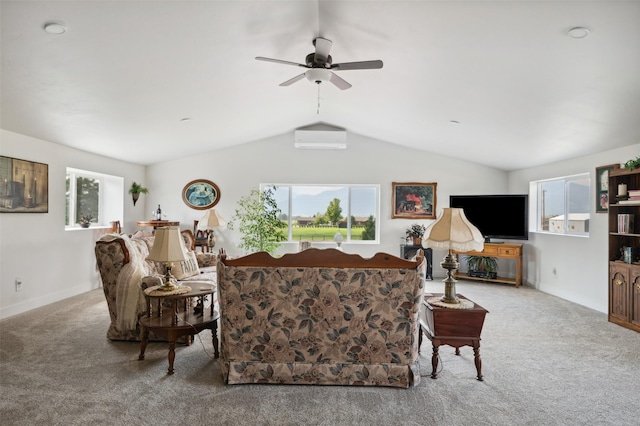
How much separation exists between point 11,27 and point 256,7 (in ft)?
5.58

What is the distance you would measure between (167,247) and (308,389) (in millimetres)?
1578

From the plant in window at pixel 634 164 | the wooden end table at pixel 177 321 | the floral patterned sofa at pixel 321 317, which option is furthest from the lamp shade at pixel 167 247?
the plant in window at pixel 634 164

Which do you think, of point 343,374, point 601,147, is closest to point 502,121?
point 601,147

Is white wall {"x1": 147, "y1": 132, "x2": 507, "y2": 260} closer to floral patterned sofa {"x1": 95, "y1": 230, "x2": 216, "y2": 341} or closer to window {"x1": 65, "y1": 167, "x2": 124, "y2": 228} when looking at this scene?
window {"x1": 65, "y1": 167, "x2": 124, "y2": 228}

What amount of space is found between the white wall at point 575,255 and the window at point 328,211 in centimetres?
285

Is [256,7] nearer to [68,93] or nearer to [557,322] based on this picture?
[68,93]

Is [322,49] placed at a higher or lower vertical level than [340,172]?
higher

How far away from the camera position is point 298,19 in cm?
329

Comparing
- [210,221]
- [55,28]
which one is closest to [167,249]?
[55,28]

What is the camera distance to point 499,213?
671 centimetres

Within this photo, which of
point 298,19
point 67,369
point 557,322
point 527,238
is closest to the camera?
point 67,369

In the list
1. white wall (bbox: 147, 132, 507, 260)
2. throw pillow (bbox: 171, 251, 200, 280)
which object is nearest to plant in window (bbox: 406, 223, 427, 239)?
white wall (bbox: 147, 132, 507, 260)

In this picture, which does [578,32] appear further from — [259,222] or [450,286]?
[259,222]

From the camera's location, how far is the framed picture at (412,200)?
7.41 metres
